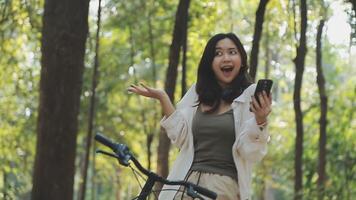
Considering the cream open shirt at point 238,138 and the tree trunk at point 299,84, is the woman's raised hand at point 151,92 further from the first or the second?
the tree trunk at point 299,84

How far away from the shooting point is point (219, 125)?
11.1 feet

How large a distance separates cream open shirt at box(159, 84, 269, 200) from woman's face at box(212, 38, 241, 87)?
135 millimetres

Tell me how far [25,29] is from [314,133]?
7.38 meters

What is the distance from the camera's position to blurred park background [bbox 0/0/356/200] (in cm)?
574

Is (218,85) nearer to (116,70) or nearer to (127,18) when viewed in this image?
(127,18)

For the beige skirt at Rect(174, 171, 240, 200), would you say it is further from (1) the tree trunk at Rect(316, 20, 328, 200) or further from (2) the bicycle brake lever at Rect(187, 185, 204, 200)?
(1) the tree trunk at Rect(316, 20, 328, 200)

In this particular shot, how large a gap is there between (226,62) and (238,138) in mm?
454

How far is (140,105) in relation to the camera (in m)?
19.3

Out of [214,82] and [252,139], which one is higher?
[214,82]

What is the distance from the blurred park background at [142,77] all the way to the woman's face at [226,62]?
2465 millimetres

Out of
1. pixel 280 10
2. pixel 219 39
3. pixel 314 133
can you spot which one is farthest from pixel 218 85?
pixel 314 133

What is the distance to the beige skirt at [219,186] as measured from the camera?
10.8 ft

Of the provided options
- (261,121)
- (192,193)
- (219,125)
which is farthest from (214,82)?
(192,193)

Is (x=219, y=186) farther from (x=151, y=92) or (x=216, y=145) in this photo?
(x=151, y=92)
